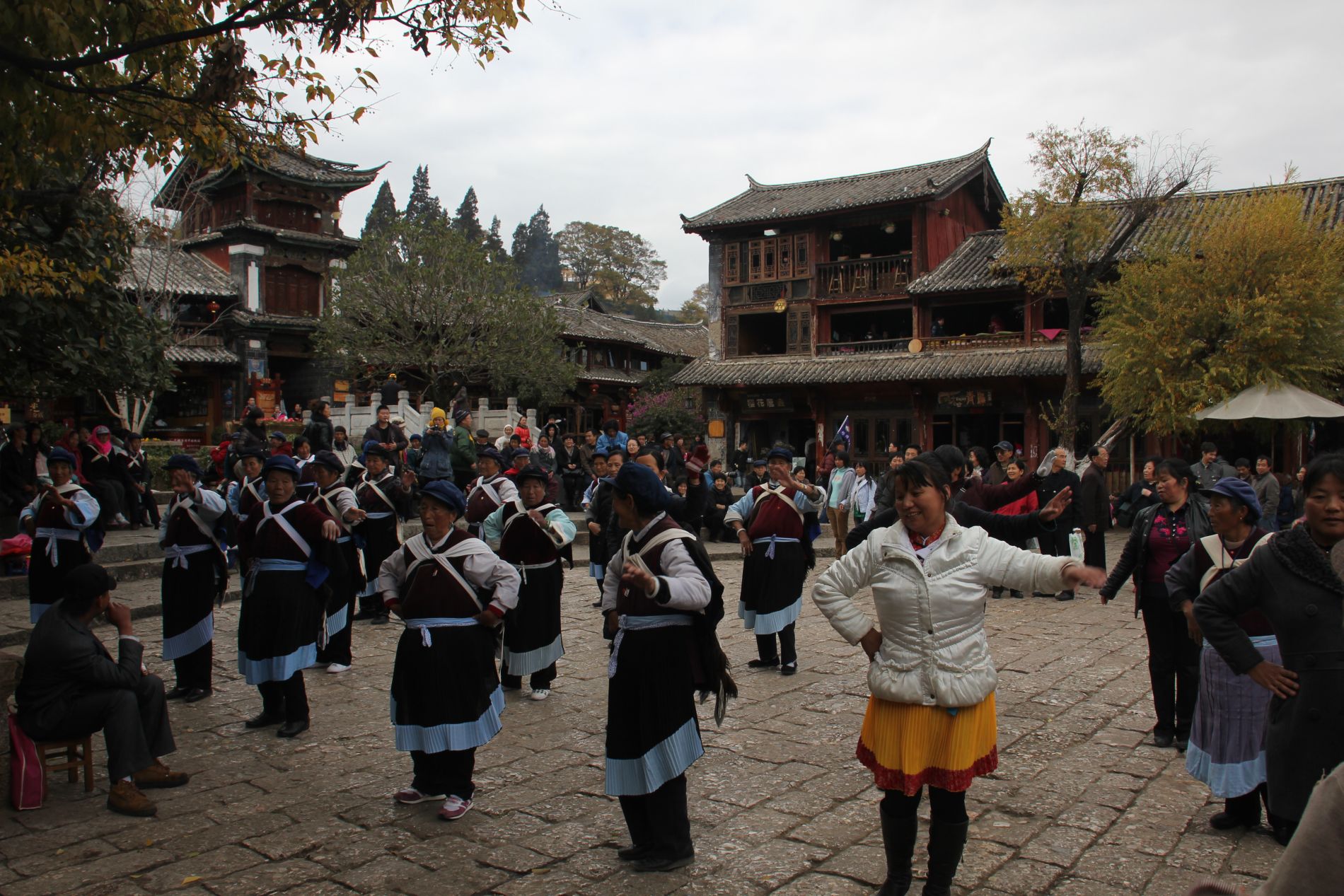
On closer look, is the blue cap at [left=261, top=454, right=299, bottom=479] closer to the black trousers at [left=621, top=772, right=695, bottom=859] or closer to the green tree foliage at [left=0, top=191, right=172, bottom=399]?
the green tree foliage at [left=0, top=191, right=172, bottom=399]

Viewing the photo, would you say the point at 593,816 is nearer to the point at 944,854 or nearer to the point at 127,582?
the point at 944,854

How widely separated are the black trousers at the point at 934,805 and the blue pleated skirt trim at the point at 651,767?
863 mm

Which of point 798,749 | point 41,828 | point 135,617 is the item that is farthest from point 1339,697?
point 135,617

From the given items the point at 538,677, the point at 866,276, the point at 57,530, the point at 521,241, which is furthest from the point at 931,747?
the point at 521,241

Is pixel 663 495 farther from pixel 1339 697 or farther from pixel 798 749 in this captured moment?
pixel 1339 697

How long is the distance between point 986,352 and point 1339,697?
872 inches

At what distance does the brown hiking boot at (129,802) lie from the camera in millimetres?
4566

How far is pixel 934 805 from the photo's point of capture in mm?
3416

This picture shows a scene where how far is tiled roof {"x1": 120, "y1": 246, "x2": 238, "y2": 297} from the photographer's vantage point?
90.5ft

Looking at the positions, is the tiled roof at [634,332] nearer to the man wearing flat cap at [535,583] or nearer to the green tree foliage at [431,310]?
the green tree foliage at [431,310]

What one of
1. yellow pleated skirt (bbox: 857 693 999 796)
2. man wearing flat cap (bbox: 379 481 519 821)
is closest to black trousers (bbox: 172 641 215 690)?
man wearing flat cap (bbox: 379 481 519 821)

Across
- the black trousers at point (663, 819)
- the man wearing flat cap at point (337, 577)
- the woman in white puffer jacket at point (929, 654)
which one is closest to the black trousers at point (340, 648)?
the man wearing flat cap at point (337, 577)

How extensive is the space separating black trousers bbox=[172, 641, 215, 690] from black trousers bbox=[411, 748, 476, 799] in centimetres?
289

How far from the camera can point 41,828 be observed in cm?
443
